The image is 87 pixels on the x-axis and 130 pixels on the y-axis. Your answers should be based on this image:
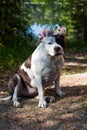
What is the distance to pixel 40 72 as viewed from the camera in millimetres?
6656

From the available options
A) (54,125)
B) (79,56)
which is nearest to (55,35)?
(54,125)

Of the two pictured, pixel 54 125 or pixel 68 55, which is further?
pixel 68 55

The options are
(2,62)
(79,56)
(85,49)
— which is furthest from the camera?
(85,49)

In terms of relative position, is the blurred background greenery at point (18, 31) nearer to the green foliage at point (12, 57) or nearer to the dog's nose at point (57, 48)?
the green foliage at point (12, 57)

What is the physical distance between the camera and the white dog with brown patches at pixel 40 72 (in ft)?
21.2

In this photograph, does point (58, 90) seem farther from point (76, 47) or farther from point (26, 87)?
point (76, 47)

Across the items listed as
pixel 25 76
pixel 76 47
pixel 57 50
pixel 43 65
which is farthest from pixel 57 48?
pixel 76 47

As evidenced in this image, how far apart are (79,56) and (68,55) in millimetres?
429

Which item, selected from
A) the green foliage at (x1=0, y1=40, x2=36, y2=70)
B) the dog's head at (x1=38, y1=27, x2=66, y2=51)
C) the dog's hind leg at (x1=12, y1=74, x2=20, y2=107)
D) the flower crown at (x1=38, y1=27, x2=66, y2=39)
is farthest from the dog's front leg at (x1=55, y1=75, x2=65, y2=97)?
the green foliage at (x1=0, y1=40, x2=36, y2=70)

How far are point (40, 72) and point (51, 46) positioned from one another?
495 mm

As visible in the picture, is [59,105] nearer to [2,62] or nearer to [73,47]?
[2,62]

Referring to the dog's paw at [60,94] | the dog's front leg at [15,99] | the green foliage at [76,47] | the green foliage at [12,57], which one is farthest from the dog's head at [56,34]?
the green foliage at [76,47]

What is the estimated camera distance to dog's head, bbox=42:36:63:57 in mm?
6312

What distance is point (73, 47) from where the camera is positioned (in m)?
15.9
